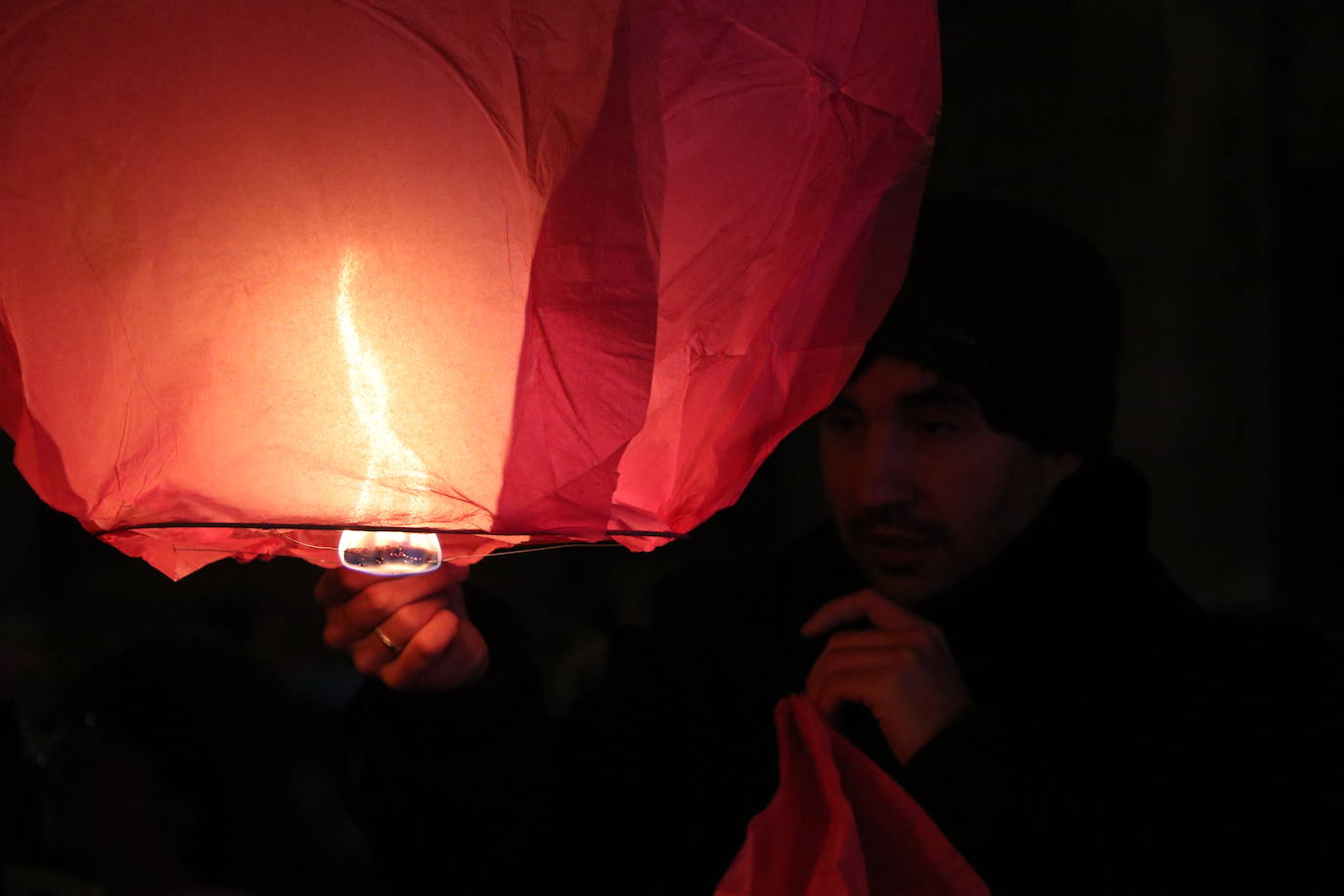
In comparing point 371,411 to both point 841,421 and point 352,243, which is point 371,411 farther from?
point 841,421

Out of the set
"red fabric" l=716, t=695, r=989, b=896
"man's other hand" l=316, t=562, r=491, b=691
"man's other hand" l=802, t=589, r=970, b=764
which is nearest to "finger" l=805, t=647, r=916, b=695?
"man's other hand" l=802, t=589, r=970, b=764

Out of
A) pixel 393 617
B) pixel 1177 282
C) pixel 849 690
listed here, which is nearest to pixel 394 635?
pixel 393 617

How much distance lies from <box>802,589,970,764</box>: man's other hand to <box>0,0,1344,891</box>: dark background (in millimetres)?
882

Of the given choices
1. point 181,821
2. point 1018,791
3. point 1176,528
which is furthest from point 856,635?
point 1176,528

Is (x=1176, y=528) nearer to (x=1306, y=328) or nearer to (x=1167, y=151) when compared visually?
(x=1306, y=328)

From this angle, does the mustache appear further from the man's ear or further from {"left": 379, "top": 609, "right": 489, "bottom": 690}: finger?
{"left": 379, "top": 609, "right": 489, "bottom": 690}: finger

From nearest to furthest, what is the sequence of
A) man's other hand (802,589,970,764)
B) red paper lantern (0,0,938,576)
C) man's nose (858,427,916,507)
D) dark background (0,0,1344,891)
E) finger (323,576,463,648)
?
red paper lantern (0,0,938,576)
finger (323,576,463,648)
man's other hand (802,589,970,764)
man's nose (858,427,916,507)
dark background (0,0,1344,891)

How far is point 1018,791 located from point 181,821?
2.72 feet

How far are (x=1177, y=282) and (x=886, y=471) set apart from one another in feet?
3.61

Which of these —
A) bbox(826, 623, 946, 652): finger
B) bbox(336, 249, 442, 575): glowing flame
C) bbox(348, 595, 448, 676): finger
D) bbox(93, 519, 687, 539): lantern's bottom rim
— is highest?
bbox(336, 249, 442, 575): glowing flame

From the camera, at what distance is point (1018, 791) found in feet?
2.93

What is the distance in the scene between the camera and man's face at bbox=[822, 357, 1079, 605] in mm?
1080

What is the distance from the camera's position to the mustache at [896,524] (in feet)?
3.55

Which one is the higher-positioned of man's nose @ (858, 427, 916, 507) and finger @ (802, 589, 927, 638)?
man's nose @ (858, 427, 916, 507)
